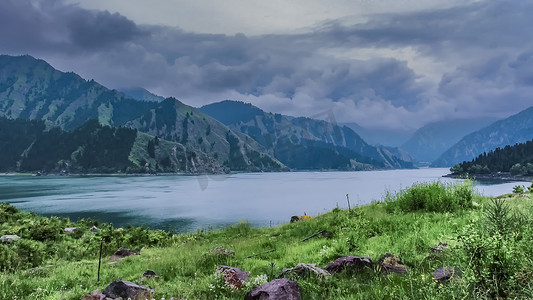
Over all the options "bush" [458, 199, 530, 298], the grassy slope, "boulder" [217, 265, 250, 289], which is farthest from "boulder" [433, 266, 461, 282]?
"boulder" [217, 265, 250, 289]

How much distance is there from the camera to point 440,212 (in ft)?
49.6

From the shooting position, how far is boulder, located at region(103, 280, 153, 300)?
872 centimetres

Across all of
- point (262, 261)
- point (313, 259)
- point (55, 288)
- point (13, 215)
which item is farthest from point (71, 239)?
point (313, 259)

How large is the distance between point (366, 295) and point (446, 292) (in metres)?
1.67

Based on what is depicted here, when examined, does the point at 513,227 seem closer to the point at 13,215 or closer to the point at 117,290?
the point at 117,290

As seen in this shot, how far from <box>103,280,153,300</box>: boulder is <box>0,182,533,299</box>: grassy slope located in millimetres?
401

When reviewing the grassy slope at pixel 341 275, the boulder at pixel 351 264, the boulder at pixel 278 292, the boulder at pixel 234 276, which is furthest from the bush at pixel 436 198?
the boulder at pixel 278 292

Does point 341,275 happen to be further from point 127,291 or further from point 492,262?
point 127,291

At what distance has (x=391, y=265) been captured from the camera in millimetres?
8664

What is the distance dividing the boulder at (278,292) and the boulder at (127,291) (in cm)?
283

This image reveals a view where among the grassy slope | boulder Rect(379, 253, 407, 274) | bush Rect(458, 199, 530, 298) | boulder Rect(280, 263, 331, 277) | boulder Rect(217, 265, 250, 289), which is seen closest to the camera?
bush Rect(458, 199, 530, 298)

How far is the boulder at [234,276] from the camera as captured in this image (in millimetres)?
8869

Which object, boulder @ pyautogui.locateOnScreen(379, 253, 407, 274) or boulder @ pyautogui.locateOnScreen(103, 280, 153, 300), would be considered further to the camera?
boulder @ pyautogui.locateOnScreen(103, 280, 153, 300)

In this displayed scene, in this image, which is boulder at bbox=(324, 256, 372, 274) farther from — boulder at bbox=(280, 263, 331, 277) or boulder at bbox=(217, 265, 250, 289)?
boulder at bbox=(217, 265, 250, 289)
